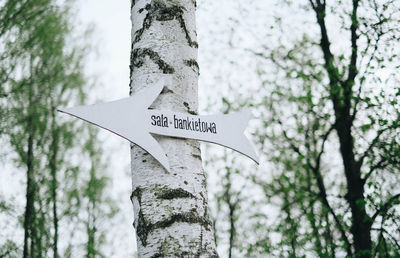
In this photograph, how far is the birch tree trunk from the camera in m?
1.34

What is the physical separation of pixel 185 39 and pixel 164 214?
2.46 ft

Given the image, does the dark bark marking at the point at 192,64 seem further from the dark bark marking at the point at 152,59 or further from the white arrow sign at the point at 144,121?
the white arrow sign at the point at 144,121

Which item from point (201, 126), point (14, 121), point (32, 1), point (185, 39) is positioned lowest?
point (201, 126)

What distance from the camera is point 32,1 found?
21.6ft

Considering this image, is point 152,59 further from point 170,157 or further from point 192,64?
point 170,157

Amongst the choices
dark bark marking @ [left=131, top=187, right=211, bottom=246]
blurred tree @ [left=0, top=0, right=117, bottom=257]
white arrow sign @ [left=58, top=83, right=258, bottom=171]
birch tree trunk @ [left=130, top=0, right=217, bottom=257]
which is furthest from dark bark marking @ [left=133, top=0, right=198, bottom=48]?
blurred tree @ [left=0, top=0, right=117, bottom=257]

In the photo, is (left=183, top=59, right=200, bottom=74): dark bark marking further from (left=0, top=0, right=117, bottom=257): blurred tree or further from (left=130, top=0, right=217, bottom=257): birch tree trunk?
(left=0, top=0, right=117, bottom=257): blurred tree

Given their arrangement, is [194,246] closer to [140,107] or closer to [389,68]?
[140,107]

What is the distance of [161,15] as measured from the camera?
170cm

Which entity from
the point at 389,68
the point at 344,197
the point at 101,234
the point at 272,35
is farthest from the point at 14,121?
the point at 389,68

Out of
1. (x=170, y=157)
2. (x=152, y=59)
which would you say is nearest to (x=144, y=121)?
(x=170, y=157)

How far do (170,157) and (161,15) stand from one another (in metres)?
0.62

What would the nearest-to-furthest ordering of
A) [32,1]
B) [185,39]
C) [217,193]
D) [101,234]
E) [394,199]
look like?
[185,39] → [394,199] → [32,1] → [101,234] → [217,193]

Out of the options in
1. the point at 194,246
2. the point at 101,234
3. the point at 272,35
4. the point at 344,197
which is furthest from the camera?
the point at 101,234
